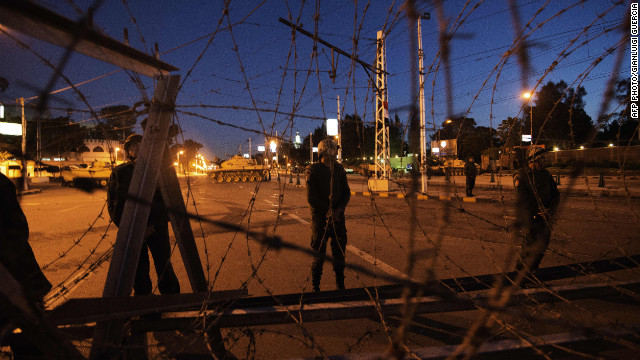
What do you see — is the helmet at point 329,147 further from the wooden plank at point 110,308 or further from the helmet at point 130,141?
the wooden plank at point 110,308

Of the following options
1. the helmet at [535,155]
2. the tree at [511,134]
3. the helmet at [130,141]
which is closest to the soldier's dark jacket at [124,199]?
the helmet at [130,141]

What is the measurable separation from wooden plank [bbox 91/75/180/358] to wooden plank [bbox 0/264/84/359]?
29cm

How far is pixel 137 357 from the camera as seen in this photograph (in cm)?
161

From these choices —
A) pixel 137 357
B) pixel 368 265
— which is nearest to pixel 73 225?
pixel 368 265

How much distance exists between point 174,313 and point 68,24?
1345 mm

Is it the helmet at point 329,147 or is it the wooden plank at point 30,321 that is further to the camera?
the helmet at point 329,147

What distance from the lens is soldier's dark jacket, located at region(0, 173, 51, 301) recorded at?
68.7 inches

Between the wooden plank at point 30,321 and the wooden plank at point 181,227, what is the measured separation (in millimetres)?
822

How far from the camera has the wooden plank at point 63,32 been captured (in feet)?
3.28

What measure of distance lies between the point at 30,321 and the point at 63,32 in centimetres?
98

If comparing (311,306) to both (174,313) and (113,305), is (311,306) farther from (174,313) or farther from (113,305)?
(113,305)

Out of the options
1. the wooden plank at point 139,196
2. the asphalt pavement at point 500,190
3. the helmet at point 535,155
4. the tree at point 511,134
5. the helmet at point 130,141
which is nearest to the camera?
the wooden plank at point 139,196

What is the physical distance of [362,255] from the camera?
15.6 ft

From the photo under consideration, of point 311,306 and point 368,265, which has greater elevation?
point 311,306
